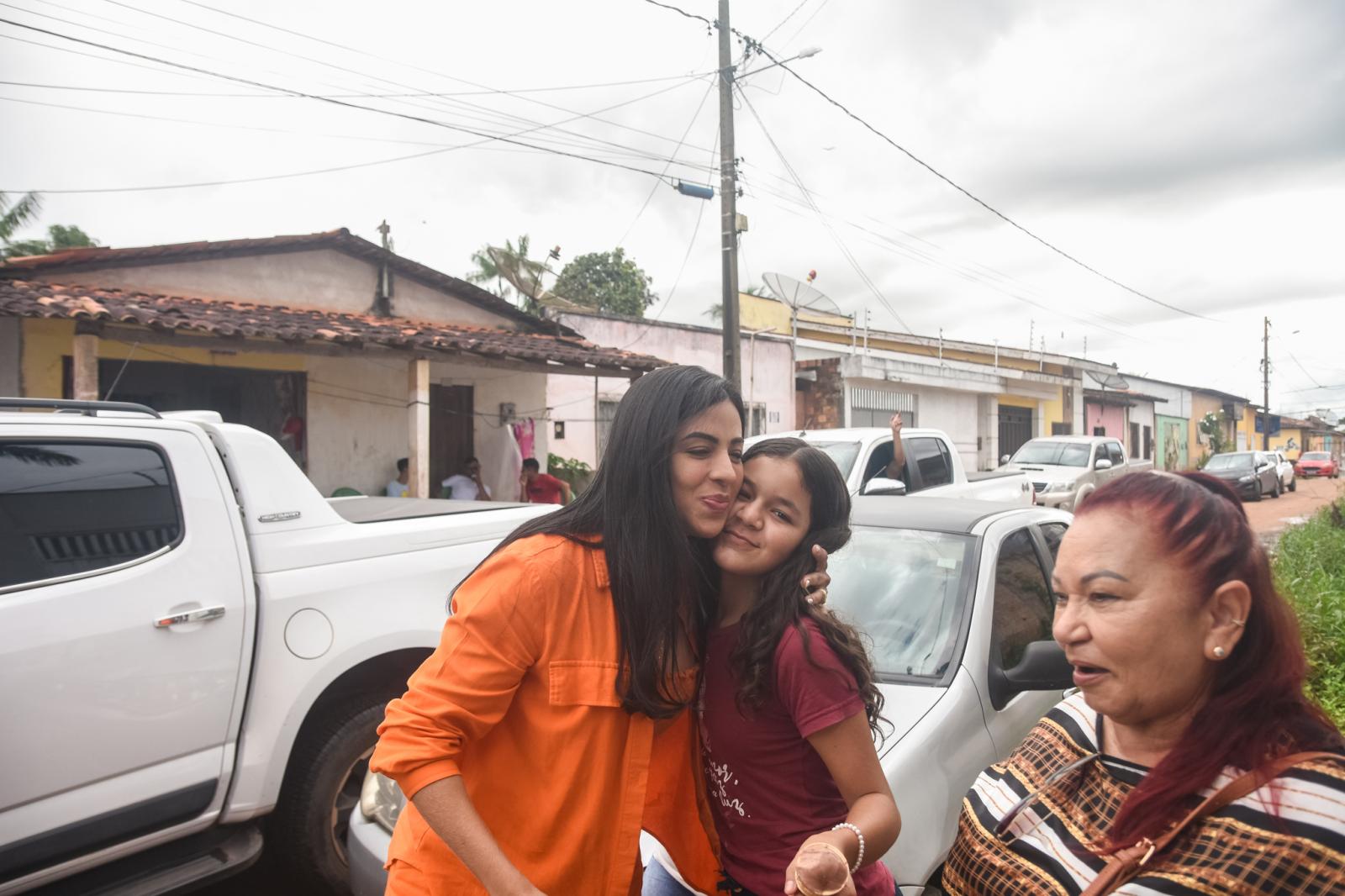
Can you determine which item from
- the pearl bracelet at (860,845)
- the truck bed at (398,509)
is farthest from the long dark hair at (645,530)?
the truck bed at (398,509)

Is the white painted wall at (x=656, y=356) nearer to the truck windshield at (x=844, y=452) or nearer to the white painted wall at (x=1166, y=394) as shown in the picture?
the truck windshield at (x=844, y=452)

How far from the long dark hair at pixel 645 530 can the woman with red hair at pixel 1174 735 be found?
2.12ft

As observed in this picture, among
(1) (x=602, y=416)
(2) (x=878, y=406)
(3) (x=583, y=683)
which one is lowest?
(3) (x=583, y=683)

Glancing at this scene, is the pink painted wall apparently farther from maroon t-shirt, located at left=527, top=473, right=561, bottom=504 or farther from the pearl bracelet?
the pearl bracelet

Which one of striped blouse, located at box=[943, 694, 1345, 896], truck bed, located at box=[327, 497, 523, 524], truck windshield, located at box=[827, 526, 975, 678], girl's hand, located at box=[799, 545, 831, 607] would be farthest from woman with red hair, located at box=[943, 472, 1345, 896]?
truck bed, located at box=[327, 497, 523, 524]

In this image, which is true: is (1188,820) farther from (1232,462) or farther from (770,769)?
(1232,462)

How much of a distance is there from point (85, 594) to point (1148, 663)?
299 centimetres

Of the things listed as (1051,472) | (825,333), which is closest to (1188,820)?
(1051,472)

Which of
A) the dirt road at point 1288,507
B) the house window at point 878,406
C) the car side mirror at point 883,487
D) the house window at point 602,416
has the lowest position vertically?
the dirt road at point 1288,507

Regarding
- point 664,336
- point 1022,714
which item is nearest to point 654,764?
point 1022,714

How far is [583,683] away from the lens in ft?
4.87

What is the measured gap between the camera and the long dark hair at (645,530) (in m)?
1.51

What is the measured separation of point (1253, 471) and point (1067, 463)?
12170mm

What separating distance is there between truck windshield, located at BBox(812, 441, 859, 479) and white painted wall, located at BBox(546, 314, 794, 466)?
5265mm
